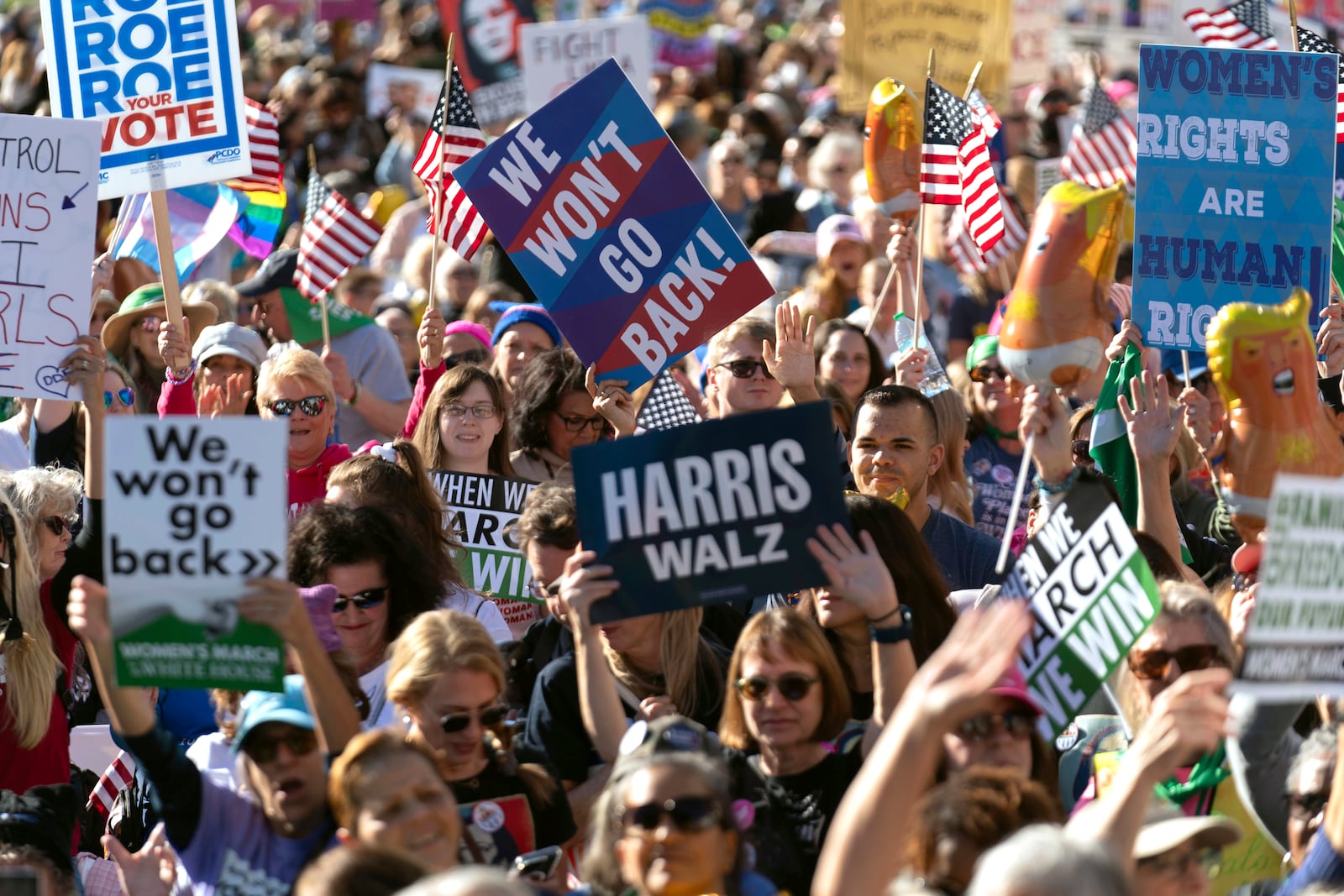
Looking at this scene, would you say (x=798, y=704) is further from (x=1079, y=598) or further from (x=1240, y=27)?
(x=1240, y=27)

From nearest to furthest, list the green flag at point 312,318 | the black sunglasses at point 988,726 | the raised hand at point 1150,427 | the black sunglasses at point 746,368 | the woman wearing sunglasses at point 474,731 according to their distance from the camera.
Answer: the black sunglasses at point 988,726 < the woman wearing sunglasses at point 474,731 < the raised hand at point 1150,427 < the black sunglasses at point 746,368 < the green flag at point 312,318

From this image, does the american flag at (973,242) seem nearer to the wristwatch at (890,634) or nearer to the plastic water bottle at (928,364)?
the plastic water bottle at (928,364)

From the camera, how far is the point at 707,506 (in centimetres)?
467

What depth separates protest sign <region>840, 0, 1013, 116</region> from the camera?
43.1ft

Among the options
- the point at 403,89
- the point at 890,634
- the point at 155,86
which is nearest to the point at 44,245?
the point at 155,86

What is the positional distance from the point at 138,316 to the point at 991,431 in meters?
3.66

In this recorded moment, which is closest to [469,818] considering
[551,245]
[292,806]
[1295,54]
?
[292,806]

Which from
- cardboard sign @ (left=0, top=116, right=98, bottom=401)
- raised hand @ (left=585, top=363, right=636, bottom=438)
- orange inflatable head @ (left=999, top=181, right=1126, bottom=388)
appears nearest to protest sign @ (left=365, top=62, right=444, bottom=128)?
cardboard sign @ (left=0, top=116, right=98, bottom=401)

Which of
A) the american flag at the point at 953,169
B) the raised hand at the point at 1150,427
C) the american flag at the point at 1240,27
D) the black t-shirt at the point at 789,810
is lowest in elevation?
the black t-shirt at the point at 789,810

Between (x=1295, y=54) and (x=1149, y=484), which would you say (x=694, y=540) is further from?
(x=1295, y=54)

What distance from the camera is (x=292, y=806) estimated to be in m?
4.17

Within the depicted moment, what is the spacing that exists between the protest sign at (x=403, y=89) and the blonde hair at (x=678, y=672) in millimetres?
11548

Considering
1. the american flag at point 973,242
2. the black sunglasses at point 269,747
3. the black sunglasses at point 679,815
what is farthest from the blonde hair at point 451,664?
the american flag at point 973,242

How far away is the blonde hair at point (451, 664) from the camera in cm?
454
